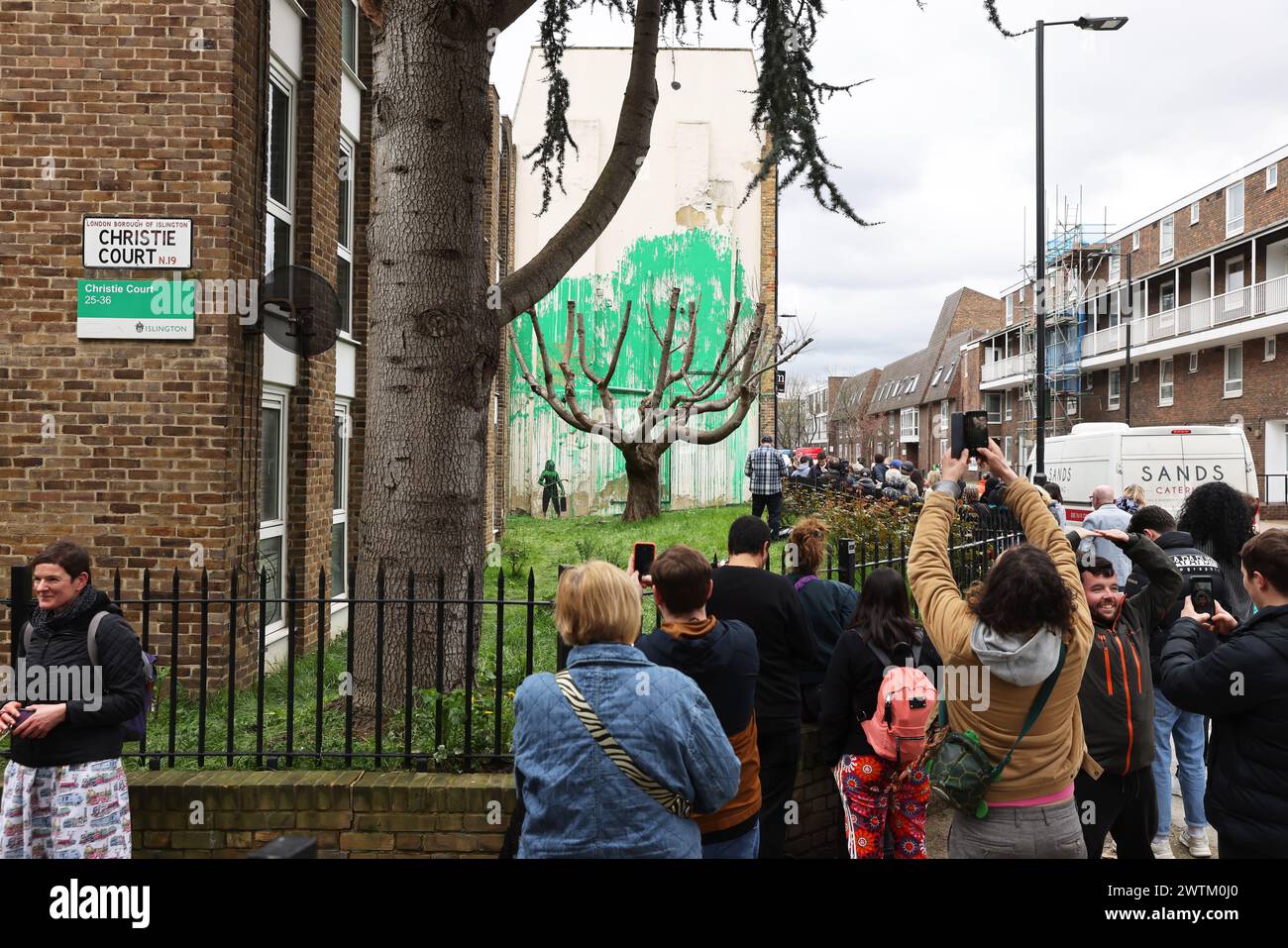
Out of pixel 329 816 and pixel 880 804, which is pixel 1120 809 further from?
pixel 329 816

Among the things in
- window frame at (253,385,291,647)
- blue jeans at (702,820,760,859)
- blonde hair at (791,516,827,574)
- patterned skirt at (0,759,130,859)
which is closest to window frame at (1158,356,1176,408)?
window frame at (253,385,291,647)

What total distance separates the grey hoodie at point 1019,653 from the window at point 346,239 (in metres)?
9.04

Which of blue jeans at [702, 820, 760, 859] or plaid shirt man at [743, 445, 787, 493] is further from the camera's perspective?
plaid shirt man at [743, 445, 787, 493]

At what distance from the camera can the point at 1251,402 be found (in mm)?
32062

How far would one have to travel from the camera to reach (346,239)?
35.7 ft

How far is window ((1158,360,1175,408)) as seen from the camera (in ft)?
125

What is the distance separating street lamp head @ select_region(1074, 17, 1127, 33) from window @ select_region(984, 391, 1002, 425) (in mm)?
40723

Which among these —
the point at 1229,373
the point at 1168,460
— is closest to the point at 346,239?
the point at 1168,460

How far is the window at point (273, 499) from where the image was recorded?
330 inches

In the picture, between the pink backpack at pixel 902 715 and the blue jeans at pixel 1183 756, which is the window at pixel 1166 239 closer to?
the blue jeans at pixel 1183 756

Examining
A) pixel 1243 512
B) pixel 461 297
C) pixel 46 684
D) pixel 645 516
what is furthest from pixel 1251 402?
pixel 46 684

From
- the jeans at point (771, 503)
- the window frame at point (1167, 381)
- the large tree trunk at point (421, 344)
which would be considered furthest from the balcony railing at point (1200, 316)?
the large tree trunk at point (421, 344)

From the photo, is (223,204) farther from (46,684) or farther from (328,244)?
(46,684)

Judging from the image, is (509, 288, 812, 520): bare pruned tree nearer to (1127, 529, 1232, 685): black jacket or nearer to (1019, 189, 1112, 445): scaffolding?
(1127, 529, 1232, 685): black jacket
